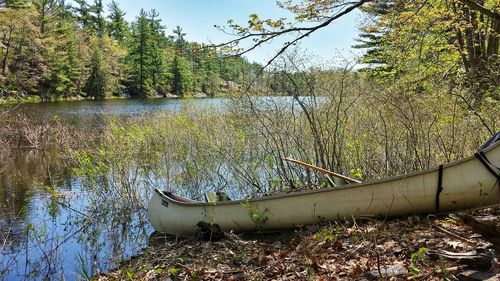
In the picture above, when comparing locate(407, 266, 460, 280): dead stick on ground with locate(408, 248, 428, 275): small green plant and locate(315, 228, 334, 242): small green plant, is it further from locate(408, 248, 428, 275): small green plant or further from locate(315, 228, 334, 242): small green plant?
locate(315, 228, 334, 242): small green plant

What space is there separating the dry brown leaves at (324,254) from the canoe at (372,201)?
6.4 inches

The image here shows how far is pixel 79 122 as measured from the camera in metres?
23.8

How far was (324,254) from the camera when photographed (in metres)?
4.49

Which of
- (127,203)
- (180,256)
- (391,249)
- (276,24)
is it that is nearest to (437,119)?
(276,24)

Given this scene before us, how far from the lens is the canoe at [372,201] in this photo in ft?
16.2

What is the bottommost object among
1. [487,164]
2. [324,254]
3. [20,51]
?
[324,254]

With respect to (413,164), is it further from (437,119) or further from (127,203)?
(127,203)

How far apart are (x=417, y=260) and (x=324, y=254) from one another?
114 cm

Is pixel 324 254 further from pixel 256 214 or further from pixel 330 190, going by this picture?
pixel 256 214

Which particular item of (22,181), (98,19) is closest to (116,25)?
(98,19)

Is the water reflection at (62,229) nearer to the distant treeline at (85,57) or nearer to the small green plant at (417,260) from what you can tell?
the small green plant at (417,260)

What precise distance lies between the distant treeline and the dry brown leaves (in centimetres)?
1844

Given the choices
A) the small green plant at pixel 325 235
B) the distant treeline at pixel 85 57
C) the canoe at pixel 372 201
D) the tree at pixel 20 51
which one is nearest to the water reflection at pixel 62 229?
the canoe at pixel 372 201

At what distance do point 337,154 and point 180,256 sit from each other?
3.99 meters
